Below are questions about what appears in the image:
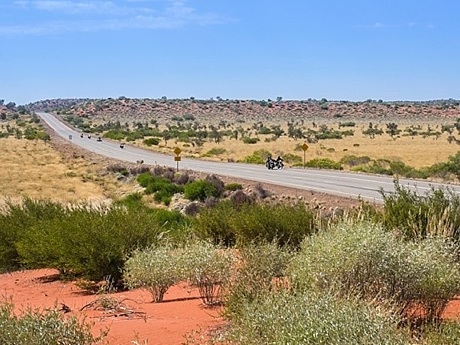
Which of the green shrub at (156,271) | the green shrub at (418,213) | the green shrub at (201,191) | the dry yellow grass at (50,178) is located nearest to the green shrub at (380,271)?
the green shrub at (418,213)

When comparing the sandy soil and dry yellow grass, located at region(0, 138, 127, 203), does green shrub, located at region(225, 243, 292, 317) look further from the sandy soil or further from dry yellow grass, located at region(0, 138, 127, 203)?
dry yellow grass, located at region(0, 138, 127, 203)

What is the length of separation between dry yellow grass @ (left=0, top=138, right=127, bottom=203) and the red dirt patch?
18.0 m

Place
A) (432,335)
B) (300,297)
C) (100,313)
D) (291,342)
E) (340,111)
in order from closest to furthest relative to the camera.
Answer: (291,342) → (432,335) → (300,297) → (100,313) → (340,111)

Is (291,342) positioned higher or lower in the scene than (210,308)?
higher

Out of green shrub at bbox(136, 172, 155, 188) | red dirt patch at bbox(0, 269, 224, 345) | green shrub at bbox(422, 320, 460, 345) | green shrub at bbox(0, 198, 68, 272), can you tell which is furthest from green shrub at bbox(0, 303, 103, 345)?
green shrub at bbox(136, 172, 155, 188)

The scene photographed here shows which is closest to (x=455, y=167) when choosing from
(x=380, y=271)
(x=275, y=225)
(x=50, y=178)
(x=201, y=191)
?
(x=201, y=191)

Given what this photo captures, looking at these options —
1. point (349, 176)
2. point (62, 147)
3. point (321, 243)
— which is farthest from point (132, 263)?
point (62, 147)

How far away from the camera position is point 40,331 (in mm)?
7688

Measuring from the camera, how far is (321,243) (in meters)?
9.92

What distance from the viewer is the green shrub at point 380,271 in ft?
30.3

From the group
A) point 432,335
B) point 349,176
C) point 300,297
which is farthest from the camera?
point 349,176

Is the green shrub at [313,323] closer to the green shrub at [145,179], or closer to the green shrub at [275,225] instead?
the green shrub at [275,225]

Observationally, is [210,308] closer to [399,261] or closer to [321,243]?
[321,243]

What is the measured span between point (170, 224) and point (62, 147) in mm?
61538
